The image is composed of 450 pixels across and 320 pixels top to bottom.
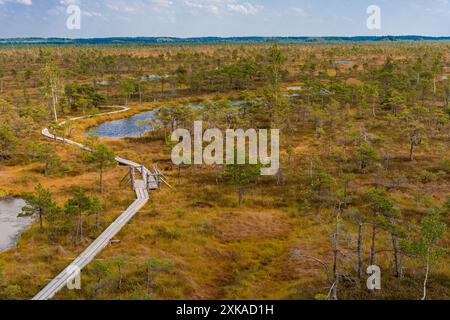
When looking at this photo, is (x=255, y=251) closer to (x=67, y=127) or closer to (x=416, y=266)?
(x=416, y=266)

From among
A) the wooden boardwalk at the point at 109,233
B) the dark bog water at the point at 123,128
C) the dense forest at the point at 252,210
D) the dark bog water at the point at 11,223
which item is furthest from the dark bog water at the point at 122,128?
the dark bog water at the point at 11,223

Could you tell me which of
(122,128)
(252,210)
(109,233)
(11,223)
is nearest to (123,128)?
(122,128)

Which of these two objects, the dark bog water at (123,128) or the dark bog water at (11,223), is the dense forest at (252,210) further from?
the dark bog water at (123,128)

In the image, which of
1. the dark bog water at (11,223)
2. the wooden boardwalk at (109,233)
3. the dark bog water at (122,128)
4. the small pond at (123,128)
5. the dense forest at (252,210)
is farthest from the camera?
the dark bog water at (122,128)

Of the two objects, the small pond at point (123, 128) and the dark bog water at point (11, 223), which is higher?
the small pond at point (123, 128)

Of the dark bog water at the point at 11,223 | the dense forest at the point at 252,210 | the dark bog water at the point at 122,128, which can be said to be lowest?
the dark bog water at the point at 11,223

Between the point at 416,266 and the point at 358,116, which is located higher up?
the point at 358,116

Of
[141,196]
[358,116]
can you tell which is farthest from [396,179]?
[358,116]

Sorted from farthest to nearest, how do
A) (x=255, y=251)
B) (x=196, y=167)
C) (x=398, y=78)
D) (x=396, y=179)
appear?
(x=398, y=78) → (x=196, y=167) → (x=396, y=179) → (x=255, y=251)
